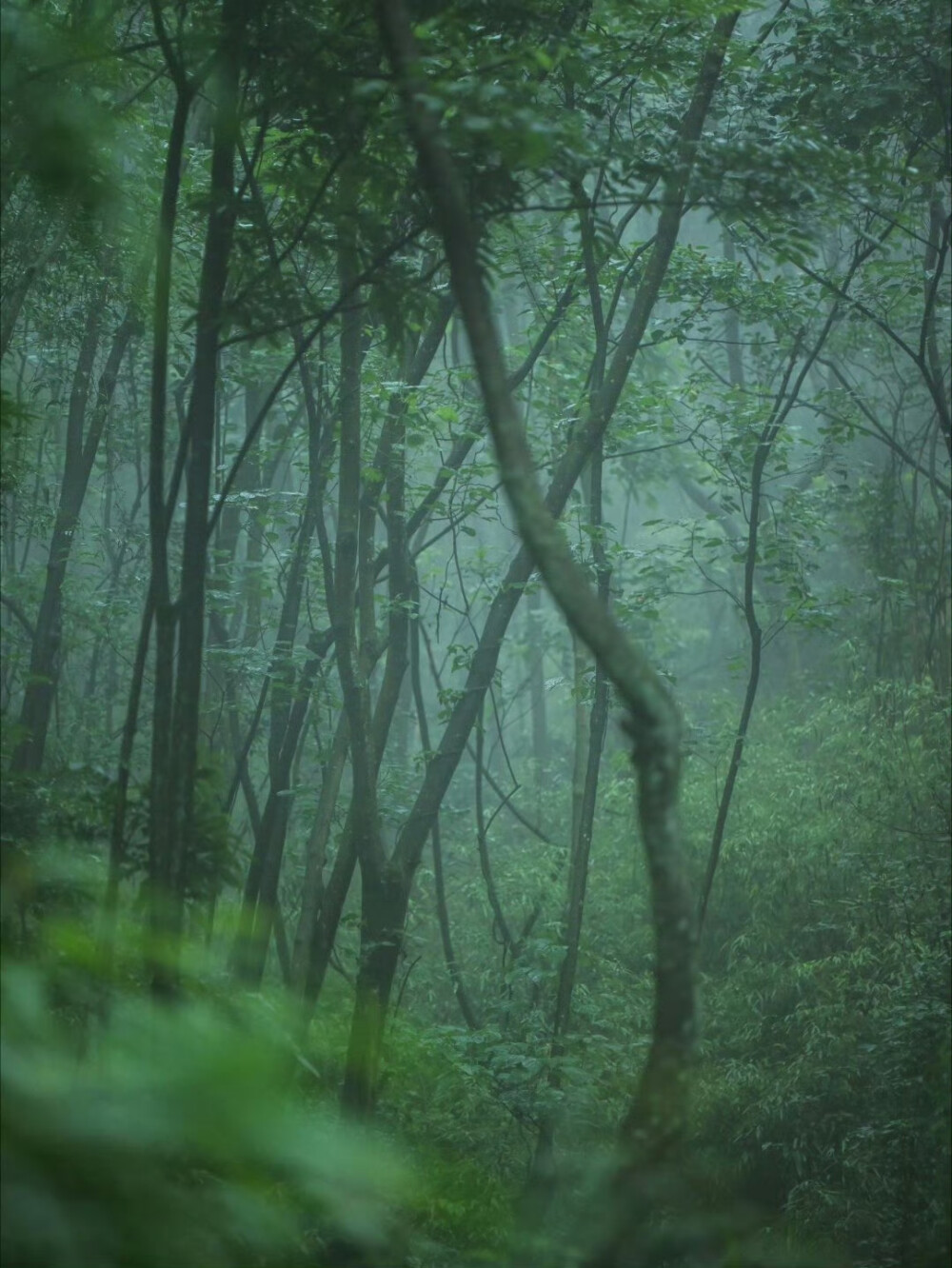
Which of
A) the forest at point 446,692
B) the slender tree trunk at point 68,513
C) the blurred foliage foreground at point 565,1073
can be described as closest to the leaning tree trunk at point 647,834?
the forest at point 446,692

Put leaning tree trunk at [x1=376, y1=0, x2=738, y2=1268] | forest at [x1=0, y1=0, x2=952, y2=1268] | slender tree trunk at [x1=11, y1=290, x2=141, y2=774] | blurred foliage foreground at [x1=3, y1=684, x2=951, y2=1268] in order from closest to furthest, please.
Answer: blurred foliage foreground at [x1=3, y1=684, x2=951, y2=1268]
leaning tree trunk at [x1=376, y1=0, x2=738, y2=1268]
forest at [x1=0, y1=0, x2=952, y2=1268]
slender tree trunk at [x1=11, y1=290, x2=141, y2=774]

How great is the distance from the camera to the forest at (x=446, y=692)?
3.02m

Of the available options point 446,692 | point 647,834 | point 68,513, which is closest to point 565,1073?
point 446,692

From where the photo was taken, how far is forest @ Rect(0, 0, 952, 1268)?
3.02 metres

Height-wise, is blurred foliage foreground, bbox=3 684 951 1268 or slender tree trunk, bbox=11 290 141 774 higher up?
slender tree trunk, bbox=11 290 141 774

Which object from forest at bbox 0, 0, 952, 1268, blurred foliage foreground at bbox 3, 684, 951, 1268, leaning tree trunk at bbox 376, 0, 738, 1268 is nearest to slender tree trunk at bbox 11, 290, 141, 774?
forest at bbox 0, 0, 952, 1268

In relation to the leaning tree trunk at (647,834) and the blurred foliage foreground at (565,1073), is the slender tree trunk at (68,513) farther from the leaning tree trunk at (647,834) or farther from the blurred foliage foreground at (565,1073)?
the leaning tree trunk at (647,834)

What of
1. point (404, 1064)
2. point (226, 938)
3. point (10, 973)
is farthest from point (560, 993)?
point (10, 973)

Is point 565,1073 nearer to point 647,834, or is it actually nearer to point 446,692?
point 446,692

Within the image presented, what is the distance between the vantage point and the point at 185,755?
3.95 metres

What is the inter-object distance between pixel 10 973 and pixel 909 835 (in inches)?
259

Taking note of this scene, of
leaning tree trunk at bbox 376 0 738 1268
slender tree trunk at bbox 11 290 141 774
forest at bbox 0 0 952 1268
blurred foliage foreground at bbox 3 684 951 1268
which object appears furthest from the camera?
slender tree trunk at bbox 11 290 141 774

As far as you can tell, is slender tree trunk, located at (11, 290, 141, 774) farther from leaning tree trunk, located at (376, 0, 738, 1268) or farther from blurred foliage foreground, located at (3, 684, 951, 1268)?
leaning tree trunk, located at (376, 0, 738, 1268)

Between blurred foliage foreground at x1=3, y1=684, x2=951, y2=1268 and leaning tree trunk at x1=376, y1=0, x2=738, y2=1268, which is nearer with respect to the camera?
blurred foliage foreground at x1=3, y1=684, x2=951, y2=1268
